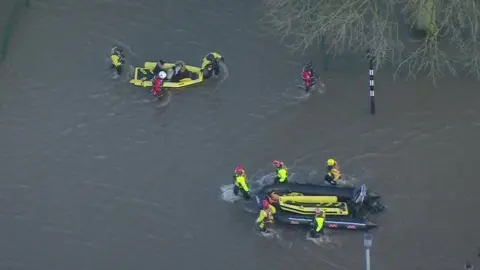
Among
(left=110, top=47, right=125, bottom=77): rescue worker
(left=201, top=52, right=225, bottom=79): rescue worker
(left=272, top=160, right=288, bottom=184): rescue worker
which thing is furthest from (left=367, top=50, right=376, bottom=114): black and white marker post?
(left=110, top=47, right=125, bottom=77): rescue worker

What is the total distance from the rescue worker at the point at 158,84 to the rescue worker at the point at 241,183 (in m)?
3.77

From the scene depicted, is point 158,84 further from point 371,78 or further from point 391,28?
point 391,28

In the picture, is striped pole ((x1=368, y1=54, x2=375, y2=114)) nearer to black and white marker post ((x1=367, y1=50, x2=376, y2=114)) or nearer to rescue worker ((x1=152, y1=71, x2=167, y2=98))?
black and white marker post ((x1=367, y1=50, x2=376, y2=114))

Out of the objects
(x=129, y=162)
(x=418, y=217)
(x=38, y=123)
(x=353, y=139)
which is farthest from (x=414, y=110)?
(x=38, y=123)

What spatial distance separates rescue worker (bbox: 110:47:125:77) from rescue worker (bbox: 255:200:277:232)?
626 centimetres

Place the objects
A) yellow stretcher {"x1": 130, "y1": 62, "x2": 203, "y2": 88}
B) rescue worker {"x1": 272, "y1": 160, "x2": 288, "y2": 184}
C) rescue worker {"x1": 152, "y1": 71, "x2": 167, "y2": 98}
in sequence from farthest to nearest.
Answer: yellow stretcher {"x1": 130, "y1": 62, "x2": 203, "y2": 88} < rescue worker {"x1": 152, "y1": 71, "x2": 167, "y2": 98} < rescue worker {"x1": 272, "y1": 160, "x2": 288, "y2": 184}

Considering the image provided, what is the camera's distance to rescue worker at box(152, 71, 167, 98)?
23438 millimetres

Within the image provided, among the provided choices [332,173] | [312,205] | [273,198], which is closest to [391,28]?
[332,173]

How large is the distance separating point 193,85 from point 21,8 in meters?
6.21

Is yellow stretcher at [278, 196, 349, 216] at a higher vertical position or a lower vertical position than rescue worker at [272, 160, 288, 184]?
lower

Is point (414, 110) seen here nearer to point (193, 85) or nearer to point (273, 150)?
point (273, 150)

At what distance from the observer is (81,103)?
23.5 m

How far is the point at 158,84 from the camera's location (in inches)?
922

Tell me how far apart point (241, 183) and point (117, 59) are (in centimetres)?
556
